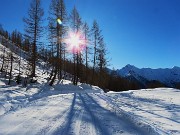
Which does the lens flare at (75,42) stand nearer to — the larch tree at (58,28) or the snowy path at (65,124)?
the larch tree at (58,28)

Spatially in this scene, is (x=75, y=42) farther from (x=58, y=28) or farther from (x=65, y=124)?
(x=65, y=124)

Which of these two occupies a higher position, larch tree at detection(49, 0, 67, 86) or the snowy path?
larch tree at detection(49, 0, 67, 86)

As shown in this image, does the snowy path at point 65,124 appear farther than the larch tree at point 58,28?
No

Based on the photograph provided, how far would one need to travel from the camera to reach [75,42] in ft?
138

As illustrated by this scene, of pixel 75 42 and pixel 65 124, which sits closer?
pixel 65 124

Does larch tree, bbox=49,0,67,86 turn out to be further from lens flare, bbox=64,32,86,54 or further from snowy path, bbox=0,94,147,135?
snowy path, bbox=0,94,147,135

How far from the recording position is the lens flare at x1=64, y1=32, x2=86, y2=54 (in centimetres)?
3927

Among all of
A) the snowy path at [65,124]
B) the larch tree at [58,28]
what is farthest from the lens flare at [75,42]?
the snowy path at [65,124]

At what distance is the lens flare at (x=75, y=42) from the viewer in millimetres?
39269

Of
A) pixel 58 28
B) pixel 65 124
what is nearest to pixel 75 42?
pixel 58 28

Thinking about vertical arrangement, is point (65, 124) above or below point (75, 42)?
below

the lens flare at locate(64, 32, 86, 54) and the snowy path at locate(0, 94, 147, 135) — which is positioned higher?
the lens flare at locate(64, 32, 86, 54)

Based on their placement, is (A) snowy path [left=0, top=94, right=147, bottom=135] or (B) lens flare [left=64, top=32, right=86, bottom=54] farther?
(B) lens flare [left=64, top=32, right=86, bottom=54]

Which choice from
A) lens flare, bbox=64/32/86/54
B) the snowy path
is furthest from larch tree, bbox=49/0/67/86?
the snowy path
